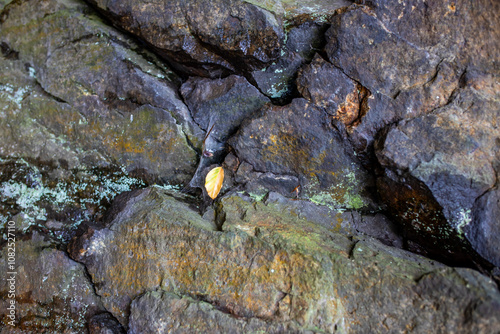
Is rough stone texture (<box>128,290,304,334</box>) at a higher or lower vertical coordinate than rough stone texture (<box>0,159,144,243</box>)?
higher

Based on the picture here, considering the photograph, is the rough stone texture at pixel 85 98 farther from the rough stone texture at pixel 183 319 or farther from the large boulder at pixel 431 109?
the large boulder at pixel 431 109

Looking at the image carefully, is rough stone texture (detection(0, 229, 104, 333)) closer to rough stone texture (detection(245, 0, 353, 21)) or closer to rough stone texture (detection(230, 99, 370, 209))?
rough stone texture (detection(230, 99, 370, 209))

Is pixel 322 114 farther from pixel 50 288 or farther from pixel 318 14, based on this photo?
pixel 50 288

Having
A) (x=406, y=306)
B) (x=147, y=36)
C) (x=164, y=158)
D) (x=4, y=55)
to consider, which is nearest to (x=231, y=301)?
(x=406, y=306)

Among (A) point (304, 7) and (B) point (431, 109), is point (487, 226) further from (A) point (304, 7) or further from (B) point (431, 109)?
(A) point (304, 7)

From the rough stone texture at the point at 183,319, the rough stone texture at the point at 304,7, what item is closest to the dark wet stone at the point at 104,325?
the rough stone texture at the point at 183,319

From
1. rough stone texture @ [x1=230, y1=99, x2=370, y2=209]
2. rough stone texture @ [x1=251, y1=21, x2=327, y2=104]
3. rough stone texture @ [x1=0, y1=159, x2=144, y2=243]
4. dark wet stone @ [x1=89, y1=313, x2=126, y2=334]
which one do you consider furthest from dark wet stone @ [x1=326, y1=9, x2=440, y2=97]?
dark wet stone @ [x1=89, y1=313, x2=126, y2=334]

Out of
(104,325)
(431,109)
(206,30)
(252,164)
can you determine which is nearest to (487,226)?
(431,109)
